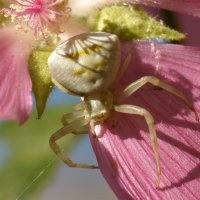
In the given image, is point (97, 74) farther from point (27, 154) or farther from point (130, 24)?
point (27, 154)

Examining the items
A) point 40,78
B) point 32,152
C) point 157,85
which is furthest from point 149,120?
point 32,152

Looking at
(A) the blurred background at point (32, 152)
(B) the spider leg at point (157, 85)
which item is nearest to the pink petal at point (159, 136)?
(B) the spider leg at point (157, 85)

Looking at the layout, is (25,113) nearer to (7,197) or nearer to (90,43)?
(90,43)

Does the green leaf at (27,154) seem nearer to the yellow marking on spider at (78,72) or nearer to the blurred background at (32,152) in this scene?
the blurred background at (32,152)

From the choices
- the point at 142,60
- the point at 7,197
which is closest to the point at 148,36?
the point at 142,60

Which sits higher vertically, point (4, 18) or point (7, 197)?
point (4, 18)

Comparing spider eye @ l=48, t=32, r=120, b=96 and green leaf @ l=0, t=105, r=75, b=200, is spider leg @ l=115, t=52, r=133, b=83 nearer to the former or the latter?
spider eye @ l=48, t=32, r=120, b=96

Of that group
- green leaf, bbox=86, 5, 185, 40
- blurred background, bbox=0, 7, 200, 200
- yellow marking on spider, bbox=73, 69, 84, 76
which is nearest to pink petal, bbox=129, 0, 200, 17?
green leaf, bbox=86, 5, 185, 40
